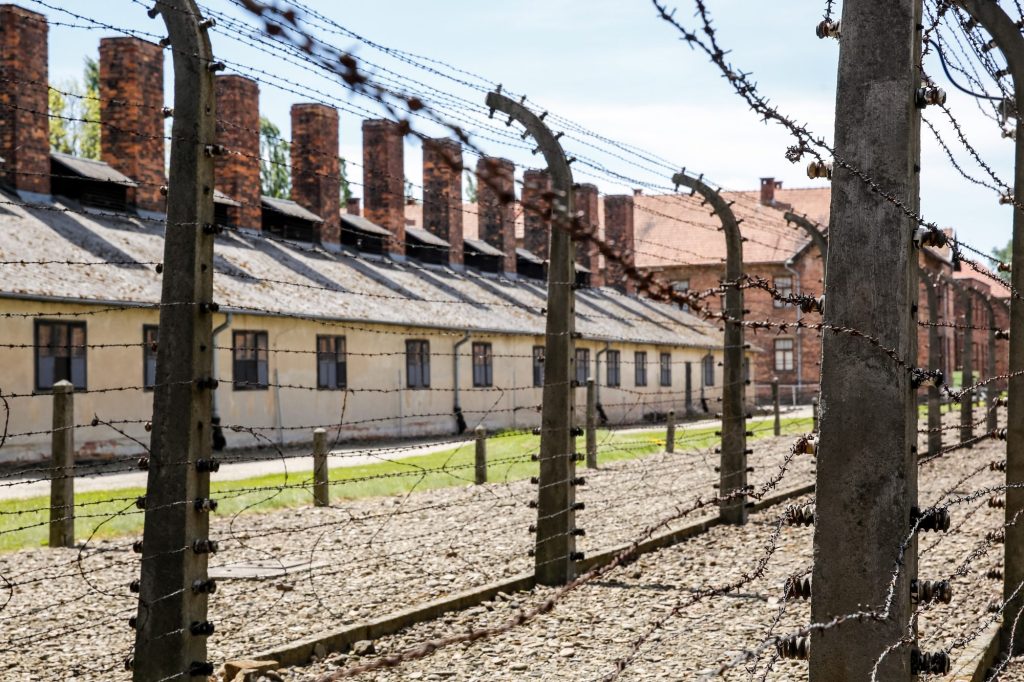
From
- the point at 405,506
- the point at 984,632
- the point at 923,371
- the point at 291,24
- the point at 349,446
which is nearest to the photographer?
the point at 291,24

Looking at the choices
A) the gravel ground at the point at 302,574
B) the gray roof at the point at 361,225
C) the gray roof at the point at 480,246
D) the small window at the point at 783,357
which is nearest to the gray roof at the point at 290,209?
the gray roof at the point at 361,225

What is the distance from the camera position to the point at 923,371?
3305 millimetres

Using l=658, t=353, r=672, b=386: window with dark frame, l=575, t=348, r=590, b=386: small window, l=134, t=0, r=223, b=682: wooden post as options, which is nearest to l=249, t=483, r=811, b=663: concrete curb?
l=134, t=0, r=223, b=682: wooden post

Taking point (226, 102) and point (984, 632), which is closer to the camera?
point (984, 632)

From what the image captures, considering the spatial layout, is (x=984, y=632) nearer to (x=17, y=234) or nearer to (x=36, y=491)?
(x=36, y=491)

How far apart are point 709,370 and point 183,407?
1604 inches

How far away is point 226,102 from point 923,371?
29252mm

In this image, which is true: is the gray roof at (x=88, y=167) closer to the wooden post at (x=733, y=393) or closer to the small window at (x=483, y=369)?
the small window at (x=483, y=369)

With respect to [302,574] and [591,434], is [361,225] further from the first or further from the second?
[302,574]

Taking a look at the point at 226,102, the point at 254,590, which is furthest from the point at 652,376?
the point at 254,590

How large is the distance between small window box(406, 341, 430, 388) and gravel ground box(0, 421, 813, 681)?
549 inches

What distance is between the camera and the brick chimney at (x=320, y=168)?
110 ft

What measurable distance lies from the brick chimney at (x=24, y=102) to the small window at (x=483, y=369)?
11043mm

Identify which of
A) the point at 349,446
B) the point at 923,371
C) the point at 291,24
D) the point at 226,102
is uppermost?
the point at 226,102
